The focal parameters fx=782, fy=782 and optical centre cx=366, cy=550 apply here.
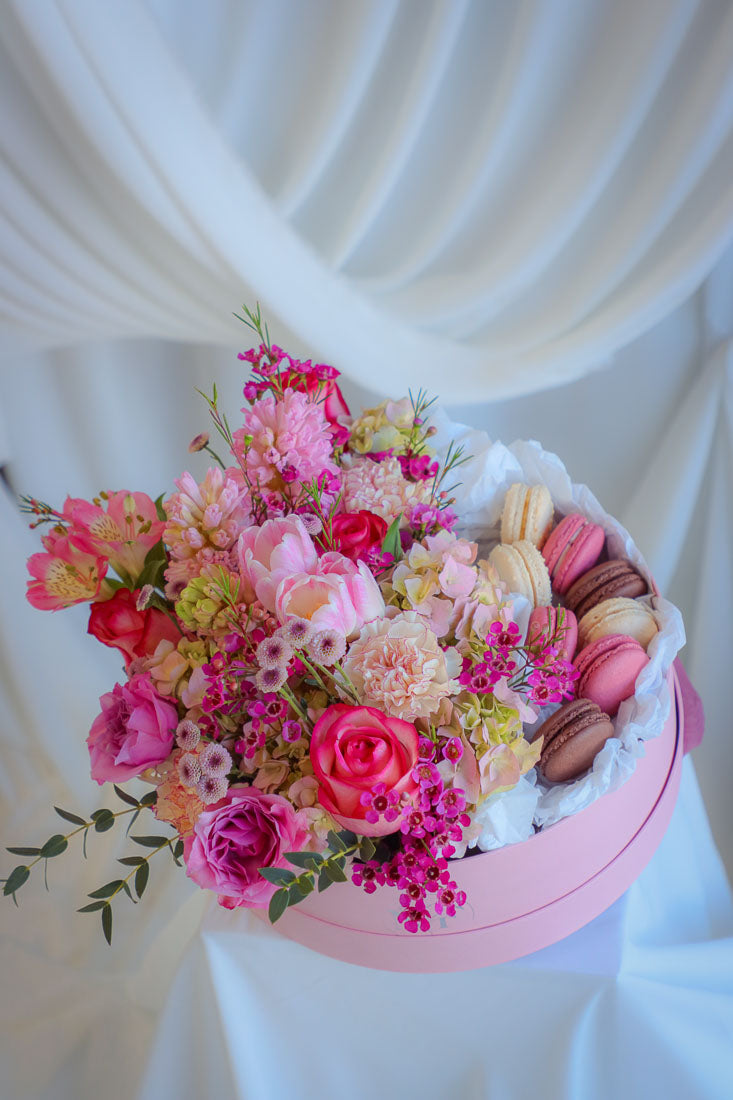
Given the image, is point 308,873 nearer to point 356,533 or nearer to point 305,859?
point 305,859

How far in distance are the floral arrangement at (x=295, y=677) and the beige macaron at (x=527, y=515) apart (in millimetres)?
134

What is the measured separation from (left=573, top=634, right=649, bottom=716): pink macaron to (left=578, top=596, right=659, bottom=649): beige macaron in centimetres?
2

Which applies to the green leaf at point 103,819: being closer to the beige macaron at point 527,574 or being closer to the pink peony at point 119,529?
the pink peony at point 119,529

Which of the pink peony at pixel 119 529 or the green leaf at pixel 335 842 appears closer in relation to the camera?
the green leaf at pixel 335 842

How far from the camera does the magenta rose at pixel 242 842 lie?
46 centimetres

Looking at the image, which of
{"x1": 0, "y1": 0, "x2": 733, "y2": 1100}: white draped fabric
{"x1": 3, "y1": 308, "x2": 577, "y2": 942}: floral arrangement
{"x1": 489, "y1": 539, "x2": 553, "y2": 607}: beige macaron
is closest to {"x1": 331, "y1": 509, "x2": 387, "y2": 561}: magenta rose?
{"x1": 3, "y1": 308, "x2": 577, "y2": 942}: floral arrangement

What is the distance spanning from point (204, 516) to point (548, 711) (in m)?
0.32

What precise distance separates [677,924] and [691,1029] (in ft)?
0.44

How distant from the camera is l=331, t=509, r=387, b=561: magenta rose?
585 mm

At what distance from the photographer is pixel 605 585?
694 millimetres

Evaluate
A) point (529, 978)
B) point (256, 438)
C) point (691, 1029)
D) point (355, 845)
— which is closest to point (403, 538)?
point (256, 438)

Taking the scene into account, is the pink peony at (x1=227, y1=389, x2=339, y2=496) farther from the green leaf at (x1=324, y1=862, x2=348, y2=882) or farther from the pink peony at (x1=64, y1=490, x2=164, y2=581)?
the green leaf at (x1=324, y1=862, x2=348, y2=882)

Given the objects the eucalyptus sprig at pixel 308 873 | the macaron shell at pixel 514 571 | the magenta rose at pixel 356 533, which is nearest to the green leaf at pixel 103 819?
the eucalyptus sprig at pixel 308 873

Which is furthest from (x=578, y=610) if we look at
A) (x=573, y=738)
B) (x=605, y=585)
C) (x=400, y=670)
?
(x=400, y=670)
